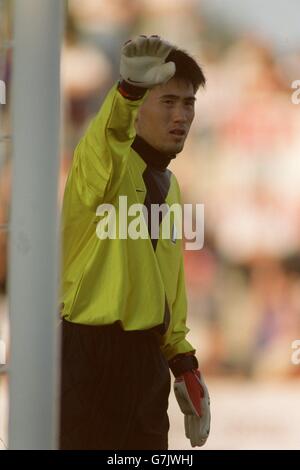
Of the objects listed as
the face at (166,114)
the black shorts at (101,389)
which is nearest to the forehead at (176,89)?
the face at (166,114)

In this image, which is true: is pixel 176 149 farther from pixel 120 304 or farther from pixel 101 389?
pixel 101 389

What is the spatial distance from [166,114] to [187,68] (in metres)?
0.11

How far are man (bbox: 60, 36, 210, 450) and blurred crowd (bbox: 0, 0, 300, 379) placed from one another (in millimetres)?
42

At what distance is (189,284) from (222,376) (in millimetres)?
214

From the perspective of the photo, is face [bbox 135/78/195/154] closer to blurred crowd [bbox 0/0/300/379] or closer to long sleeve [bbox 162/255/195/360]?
blurred crowd [bbox 0/0/300/379]

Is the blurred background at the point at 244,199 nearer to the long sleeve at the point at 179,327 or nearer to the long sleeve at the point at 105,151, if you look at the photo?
the long sleeve at the point at 179,327

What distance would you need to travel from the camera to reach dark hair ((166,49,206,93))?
2.10m

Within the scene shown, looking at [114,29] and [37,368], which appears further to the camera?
[114,29]

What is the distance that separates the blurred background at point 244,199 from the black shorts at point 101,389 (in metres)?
0.15

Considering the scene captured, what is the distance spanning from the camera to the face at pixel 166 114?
2.14m

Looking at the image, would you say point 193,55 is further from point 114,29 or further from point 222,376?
point 222,376

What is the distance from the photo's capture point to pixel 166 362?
216 centimetres

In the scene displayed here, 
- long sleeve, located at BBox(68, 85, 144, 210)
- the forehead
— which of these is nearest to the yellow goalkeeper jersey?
long sleeve, located at BBox(68, 85, 144, 210)

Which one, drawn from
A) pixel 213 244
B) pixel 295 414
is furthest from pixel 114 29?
pixel 295 414
